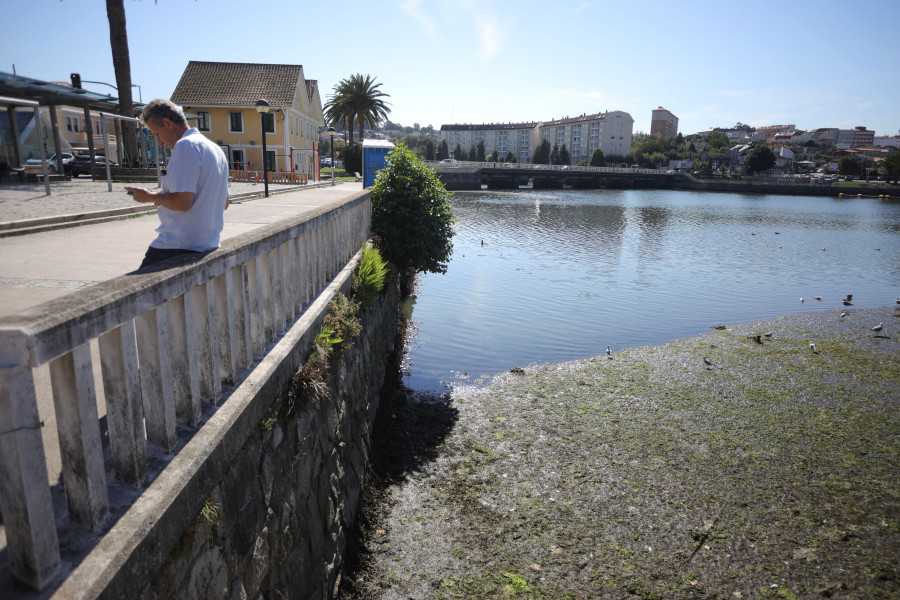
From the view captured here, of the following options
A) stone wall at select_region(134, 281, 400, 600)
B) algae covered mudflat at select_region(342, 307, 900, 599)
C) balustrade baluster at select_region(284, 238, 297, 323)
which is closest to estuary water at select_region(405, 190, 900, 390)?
algae covered mudflat at select_region(342, 307, 900, 599)

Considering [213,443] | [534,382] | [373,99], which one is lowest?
[534,382]

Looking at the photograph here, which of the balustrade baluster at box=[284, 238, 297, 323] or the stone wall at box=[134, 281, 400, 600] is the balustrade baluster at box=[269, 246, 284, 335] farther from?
the stone wall at box=[134, 281, 400, 600]

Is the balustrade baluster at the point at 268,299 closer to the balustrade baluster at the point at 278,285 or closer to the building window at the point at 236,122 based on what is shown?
the balustrade baluster at the point at 278,285

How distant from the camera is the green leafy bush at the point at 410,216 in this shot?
12.6m

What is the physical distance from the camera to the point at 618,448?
8406 mm

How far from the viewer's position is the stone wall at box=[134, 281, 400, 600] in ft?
9.27

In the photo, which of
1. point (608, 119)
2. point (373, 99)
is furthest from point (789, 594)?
point (608, 119)

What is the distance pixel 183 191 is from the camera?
3.59 meters

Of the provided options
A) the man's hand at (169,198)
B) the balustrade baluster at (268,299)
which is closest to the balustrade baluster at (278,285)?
the balustrade baluster at (268,299)

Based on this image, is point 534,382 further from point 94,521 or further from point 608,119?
point 608,119

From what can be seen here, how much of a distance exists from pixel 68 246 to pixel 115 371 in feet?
25.4

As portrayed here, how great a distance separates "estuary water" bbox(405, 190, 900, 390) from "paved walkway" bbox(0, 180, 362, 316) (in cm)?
540

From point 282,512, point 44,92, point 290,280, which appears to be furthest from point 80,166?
point 282,512

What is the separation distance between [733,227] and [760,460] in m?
38.3
